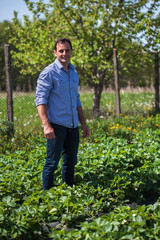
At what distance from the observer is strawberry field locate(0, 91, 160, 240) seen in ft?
8.31

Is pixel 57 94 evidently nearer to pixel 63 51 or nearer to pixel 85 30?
pixel 63 51

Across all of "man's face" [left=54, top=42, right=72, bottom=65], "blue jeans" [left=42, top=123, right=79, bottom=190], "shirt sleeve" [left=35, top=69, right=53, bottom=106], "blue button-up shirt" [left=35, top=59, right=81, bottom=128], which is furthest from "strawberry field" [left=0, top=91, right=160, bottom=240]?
"man's face" [left=54, top=42, right=72, bottom=65]

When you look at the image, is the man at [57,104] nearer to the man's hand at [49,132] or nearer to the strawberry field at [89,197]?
the man's hand at [49,132]

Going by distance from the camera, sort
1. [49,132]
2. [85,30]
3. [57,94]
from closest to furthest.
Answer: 1. [49,132]
2. [57,94]
3. [85,30]

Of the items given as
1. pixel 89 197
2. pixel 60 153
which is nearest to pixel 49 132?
pixel 60 153

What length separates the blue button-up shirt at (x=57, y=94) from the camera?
10.6 feet

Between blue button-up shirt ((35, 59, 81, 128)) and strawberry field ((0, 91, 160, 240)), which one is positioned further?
blue button-up shirt ((35, 59, 81, 128))

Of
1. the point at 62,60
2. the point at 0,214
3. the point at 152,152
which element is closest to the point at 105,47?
the point at 152,152

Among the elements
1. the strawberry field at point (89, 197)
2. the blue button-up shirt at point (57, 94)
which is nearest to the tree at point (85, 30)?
the strawberry field at point (89, 197)

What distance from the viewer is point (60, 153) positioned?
3.38 metres

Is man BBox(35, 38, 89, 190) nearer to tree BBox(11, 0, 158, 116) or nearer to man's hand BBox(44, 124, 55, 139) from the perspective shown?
man's hand BBox(44, 124, 55, 139)

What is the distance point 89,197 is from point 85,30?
6750 mm

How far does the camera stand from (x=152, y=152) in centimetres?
464

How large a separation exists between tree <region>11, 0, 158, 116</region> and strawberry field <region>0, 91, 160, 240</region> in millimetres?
3915
